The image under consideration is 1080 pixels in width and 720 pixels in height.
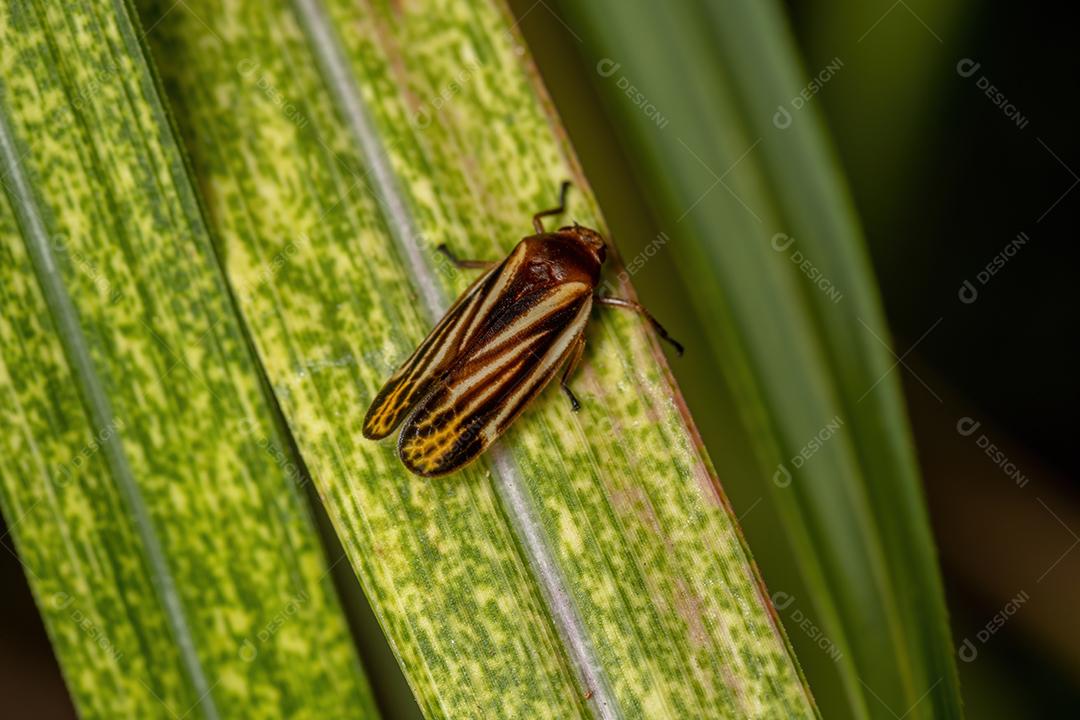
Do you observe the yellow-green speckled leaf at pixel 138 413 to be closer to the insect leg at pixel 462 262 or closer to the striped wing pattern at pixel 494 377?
the striped wing pattern at pixel 494 377

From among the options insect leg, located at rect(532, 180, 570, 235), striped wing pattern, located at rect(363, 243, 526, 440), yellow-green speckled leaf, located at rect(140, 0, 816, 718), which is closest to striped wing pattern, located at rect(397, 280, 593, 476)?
striped wing pattern, located at rect(363, 243, 526, 440)

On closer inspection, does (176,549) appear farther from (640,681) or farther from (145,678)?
(640,681)

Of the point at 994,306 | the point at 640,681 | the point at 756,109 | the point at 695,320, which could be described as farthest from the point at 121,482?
the point at 994,306

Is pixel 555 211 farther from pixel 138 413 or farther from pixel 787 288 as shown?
pixel 138 413

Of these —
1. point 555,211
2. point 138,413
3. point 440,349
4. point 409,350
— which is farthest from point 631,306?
point 138,413

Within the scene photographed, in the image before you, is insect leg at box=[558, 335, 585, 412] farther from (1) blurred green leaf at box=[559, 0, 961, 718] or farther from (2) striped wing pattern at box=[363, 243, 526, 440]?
(1) blurred green leaf at box=[559, 0, 961, 718]

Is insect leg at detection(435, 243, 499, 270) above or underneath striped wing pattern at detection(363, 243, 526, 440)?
above

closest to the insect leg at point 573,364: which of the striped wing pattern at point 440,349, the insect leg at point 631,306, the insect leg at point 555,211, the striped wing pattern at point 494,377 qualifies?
the striped wing pattern at point 494,377
